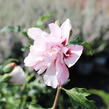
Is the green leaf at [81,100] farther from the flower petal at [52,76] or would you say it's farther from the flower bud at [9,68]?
the flower bud at [9,68]

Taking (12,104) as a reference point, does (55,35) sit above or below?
above

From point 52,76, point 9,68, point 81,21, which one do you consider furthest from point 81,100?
point 81,21

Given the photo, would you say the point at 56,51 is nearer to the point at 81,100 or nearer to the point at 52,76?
the point at 52,76

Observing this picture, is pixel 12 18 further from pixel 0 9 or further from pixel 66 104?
pixel 66 104

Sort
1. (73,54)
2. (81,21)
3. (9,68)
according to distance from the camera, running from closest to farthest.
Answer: (73,54)
(9,68)
(81,21)

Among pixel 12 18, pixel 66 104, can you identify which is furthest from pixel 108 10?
pixel 66 104

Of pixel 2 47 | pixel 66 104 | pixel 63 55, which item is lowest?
pixel 66 104

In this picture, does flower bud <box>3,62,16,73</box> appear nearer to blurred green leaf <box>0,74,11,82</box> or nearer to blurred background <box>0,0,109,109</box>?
blurred green leaf <box>0,74,11,82</box>

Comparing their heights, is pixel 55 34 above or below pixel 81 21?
above

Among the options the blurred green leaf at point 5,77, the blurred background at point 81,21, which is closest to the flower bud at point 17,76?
the blurred green leaf at point 5,77
